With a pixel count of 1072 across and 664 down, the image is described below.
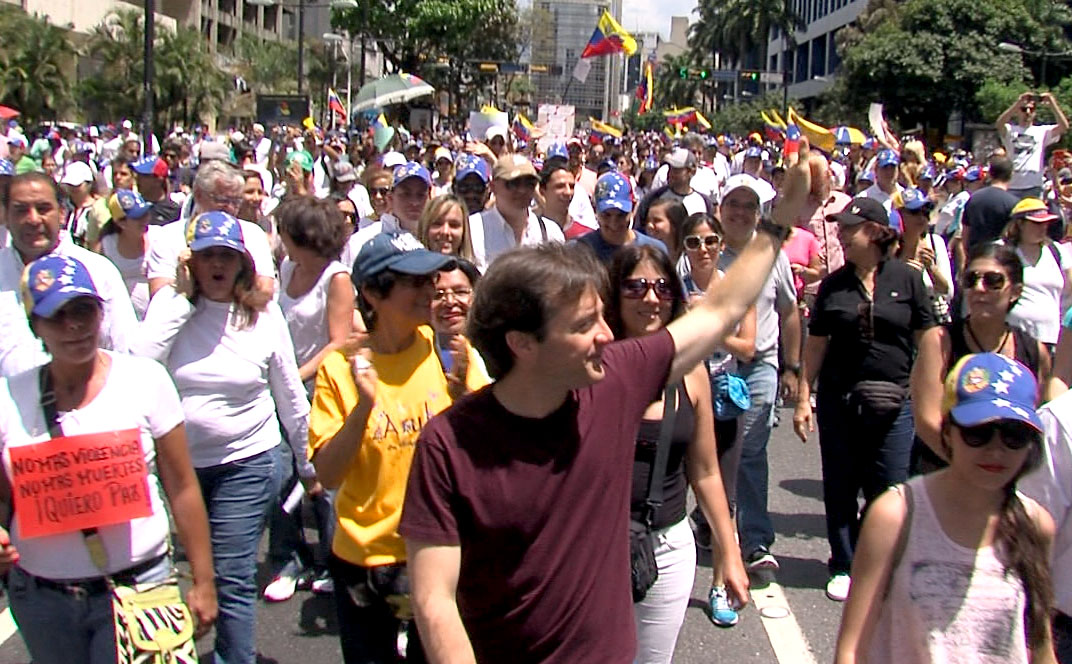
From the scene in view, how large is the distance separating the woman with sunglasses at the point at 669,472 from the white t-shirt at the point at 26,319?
5.90 feet

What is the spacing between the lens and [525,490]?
8.04ft

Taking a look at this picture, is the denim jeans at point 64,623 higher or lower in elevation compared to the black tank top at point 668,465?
lower

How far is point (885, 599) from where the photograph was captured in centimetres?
279

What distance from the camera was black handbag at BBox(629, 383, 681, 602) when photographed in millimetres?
3312

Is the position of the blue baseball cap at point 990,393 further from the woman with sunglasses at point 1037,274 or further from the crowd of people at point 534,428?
the woman with sunglasses at point 1037,274

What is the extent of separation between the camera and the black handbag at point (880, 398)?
5.43 meters

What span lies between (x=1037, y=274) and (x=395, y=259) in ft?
16.2

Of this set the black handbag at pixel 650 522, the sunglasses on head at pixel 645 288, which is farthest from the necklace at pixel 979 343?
the black handbag at pixel 650 522

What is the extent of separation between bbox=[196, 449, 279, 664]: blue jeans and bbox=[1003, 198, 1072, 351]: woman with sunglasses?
4.54 meters

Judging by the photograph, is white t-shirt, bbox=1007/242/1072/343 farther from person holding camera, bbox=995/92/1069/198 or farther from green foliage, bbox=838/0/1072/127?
green foliage, bbox=838/0/1072/127

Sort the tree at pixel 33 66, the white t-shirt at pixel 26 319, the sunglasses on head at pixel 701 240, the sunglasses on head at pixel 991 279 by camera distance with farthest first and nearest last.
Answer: the tree at pixel 33 66 → the sunglasses on head at pixel 701 240 → the sunglasses on head at pixel 991 279 → the white t-shirt at pixel 26 319

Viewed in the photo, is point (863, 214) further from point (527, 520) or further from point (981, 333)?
point (527, 520)

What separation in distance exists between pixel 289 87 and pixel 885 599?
54188mm

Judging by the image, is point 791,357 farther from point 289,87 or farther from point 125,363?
point 289,87
